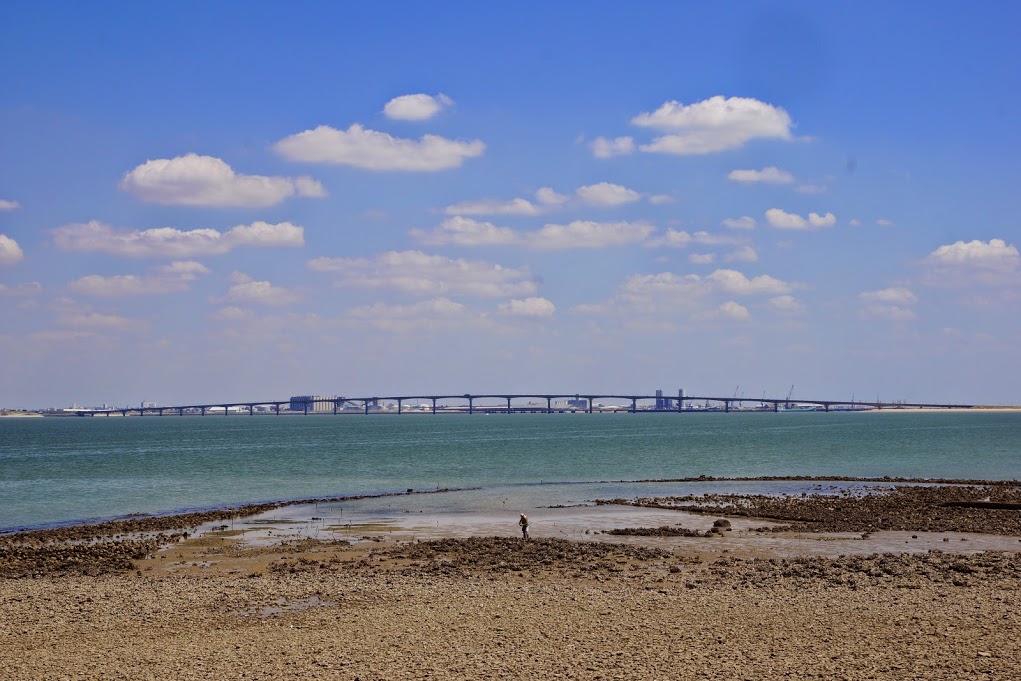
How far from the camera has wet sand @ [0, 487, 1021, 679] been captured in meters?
19.3

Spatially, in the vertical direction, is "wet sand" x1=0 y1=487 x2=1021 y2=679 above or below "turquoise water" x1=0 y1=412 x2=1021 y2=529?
above

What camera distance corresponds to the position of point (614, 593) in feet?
87.1

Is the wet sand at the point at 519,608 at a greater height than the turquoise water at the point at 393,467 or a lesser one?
greater

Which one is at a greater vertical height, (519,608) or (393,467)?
(519,608)

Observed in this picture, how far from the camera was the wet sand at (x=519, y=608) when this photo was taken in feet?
63.4

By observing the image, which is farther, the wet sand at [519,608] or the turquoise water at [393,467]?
the turquoise water at [393,467]

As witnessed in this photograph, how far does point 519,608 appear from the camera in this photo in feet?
80.5

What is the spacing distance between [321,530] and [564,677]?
27.0 m

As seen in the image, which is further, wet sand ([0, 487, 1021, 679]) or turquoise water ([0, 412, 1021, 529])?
turquoise water ([0, 412, 1021, 529])

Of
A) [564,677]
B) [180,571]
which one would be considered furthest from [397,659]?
[180,571]

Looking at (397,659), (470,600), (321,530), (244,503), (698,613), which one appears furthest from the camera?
(244,503)

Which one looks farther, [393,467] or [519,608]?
[393,467]

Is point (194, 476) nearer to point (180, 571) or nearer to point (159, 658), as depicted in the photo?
point (180, 571)

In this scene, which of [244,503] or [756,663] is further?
[244,503]
